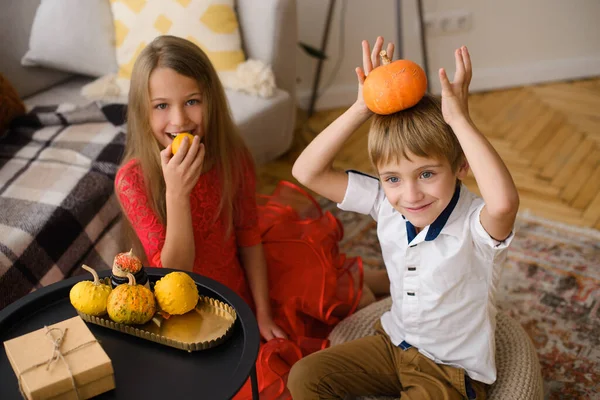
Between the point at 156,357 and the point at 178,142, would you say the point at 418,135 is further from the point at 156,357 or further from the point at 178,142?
the point at 156,357

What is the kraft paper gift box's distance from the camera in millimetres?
893

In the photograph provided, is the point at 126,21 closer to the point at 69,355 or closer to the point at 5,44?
the point at 5,44

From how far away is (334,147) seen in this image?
1.22m

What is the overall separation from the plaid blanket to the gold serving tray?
0.50 m

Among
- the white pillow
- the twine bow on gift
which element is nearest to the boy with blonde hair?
the twine bow on gift

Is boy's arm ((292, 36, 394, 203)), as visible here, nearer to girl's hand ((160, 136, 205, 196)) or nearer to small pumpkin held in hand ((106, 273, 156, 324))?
girl's hand ((160, 136, 205, 196))

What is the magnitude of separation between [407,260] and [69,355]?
622mm

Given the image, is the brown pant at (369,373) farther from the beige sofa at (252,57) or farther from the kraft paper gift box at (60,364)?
the beige sofa at (252,57)

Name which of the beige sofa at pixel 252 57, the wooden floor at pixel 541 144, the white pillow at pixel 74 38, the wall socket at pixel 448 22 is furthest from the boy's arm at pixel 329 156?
the wall socket at pixel 448 22

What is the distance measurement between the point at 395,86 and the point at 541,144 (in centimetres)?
175

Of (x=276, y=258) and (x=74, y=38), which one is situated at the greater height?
(x=74, y=38)

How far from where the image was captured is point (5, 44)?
6.91 ft

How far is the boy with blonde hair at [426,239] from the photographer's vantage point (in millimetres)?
1045

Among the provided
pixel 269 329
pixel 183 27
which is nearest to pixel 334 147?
pixel 269 329
